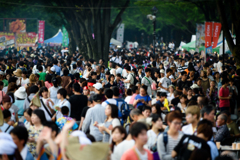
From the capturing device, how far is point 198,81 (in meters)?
13.4

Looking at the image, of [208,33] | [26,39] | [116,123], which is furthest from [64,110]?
[26,39]

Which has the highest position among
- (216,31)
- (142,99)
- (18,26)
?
(18,26)

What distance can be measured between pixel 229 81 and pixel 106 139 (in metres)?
6.93

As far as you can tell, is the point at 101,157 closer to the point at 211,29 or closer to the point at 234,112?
the point at 234,112

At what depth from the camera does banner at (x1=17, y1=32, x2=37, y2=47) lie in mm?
35031

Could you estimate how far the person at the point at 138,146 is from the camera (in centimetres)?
483

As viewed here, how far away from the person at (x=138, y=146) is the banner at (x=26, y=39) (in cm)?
3099

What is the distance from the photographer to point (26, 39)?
35.5m

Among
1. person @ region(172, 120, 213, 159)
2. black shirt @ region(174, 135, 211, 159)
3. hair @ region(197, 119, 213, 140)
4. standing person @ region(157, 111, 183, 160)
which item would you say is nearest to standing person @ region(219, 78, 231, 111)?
hair @ region(197, 119, 213, 140)

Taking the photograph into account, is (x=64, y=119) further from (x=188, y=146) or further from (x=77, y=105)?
(x=188, y=146)

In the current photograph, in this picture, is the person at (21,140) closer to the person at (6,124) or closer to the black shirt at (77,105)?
the person at (6,124)

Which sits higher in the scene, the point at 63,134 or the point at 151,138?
the point at 63,134

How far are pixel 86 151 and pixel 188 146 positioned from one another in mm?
1515

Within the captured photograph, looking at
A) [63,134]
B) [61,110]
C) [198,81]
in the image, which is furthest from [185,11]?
[63,134]
